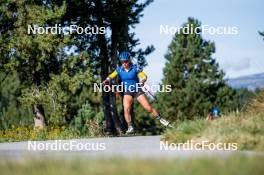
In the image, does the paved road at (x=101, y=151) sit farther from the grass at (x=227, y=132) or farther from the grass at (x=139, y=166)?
the grass at (x=139, y=166)

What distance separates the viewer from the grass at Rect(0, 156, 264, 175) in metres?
5.31

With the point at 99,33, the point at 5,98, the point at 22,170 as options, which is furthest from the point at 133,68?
the point at 5,98

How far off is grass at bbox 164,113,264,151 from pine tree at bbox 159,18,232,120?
3993 centimetres

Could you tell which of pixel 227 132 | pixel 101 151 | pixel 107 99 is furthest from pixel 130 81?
pixel 107 99

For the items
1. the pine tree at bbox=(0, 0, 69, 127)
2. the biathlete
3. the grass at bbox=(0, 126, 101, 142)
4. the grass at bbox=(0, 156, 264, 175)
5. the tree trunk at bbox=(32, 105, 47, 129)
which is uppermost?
the pine tree at bbox=(0, 0, 69, 127)

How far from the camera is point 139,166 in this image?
5727mm

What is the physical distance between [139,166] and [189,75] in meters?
46.9

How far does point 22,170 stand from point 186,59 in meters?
47.6

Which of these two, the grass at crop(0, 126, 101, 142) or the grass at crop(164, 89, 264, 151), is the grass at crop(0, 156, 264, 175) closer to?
the grass at crop(164, 89, 264, 151)

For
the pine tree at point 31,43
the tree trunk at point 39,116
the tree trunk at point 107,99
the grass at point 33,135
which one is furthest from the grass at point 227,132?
the tree trunk at point 107,99

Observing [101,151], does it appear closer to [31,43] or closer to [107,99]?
[31,43]

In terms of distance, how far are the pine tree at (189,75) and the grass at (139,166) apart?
45052 millimetres

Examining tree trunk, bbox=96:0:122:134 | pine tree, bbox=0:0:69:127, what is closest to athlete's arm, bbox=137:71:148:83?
pine tree, bbox=0:0:69:127

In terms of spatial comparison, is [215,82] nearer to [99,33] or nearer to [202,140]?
[99,33]
